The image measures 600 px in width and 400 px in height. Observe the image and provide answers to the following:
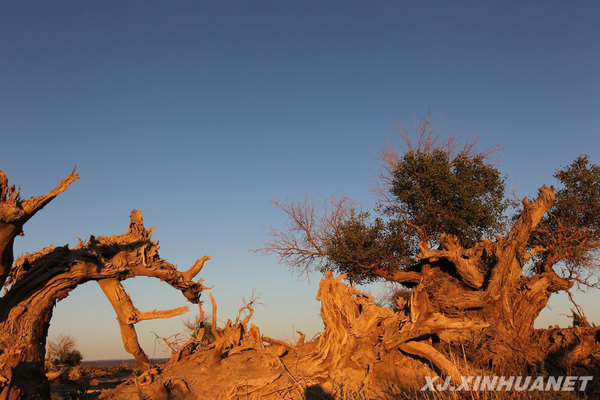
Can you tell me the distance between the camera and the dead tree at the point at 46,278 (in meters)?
11.8

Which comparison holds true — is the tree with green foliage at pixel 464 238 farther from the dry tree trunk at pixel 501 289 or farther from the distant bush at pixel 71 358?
the distant bush at pixel 71 358

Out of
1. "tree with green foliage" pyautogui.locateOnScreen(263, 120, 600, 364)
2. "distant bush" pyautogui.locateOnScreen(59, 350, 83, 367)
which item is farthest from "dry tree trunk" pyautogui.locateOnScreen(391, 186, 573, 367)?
"distant bush" pyautogui.locateOnScreen(59, 350, 83, 367)

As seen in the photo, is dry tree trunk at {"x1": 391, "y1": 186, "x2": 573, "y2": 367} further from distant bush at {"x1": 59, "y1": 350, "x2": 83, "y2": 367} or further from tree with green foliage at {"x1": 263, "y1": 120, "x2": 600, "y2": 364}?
distant bush at {"x1": 59, "y1": 350, "x2": 83, "y2": 367}

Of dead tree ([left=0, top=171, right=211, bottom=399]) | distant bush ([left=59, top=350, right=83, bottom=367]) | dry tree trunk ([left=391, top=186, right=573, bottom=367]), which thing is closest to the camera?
dead tree ([left=0, top=171, right=211, bottom=399])

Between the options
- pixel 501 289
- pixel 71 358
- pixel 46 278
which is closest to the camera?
pixel 46 278

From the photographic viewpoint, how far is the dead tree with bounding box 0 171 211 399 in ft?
38.7

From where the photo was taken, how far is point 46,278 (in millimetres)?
13586

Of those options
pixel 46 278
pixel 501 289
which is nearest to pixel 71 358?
pixel 46 278

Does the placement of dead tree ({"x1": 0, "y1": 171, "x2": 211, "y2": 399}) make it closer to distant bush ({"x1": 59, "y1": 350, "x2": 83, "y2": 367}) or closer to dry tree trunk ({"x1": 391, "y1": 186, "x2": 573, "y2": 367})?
dry tree trunk ({"x1": 391, "y1": 186, "x2": 573, "y2": 367})

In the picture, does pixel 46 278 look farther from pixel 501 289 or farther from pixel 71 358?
pixel 71 358

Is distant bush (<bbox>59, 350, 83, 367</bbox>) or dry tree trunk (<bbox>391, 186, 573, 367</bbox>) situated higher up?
dry tree trunk (<bbox>391, 186, 573, 367</bbox>)

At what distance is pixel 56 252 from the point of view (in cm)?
1402

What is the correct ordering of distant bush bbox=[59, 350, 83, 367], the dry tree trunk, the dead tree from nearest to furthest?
the dead tree → the dry tree trunk → distant bush bbox=[59, 350, 83, 367]

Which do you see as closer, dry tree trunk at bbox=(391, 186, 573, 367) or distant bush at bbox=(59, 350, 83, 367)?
dry tree trunk at bbox=(391, 186, 573, 367)
